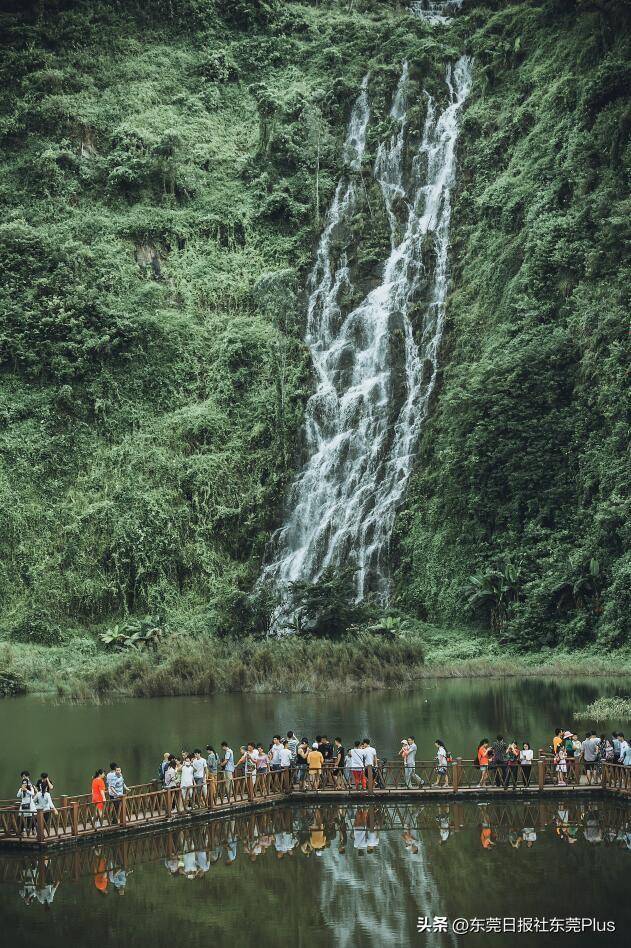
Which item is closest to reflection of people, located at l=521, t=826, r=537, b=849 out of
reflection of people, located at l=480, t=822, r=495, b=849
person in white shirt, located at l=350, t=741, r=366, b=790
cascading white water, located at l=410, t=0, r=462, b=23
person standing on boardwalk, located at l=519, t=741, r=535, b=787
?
reflection of people, located at l=480, t=822, r=495, b=849

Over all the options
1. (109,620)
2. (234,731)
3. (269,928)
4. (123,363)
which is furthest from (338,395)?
(269,928)

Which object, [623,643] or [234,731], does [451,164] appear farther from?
[234,731]

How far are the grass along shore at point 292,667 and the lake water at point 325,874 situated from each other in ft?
39.2

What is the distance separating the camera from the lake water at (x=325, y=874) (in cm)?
1709

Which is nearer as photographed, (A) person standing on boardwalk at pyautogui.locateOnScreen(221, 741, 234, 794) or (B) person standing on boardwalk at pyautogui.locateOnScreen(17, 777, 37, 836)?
(B) person standing on boardwalk at pyautogui.locateOnScreen(17, 777, 37, 836)

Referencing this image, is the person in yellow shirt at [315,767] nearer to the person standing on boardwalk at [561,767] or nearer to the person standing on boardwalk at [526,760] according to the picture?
the person standing on boardwalk at [526,760]

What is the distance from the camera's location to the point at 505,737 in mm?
30734

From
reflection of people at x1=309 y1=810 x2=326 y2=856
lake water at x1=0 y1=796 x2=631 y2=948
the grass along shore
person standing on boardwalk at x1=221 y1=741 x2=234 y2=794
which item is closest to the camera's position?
lake water at x1=0 y1=796 x2=631 y2=948

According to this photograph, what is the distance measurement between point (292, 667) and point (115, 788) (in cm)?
2068

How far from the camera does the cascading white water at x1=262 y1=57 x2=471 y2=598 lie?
53.8 metres

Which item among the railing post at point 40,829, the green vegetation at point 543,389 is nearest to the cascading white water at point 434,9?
the green vegetation at point 543,389

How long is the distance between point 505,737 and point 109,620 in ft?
90.3

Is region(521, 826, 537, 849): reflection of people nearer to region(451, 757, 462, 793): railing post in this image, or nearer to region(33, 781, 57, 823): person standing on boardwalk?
region(451, 757, 462, 793): railing post

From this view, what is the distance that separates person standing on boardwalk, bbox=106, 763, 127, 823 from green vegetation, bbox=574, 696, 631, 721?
14183 millimetres
